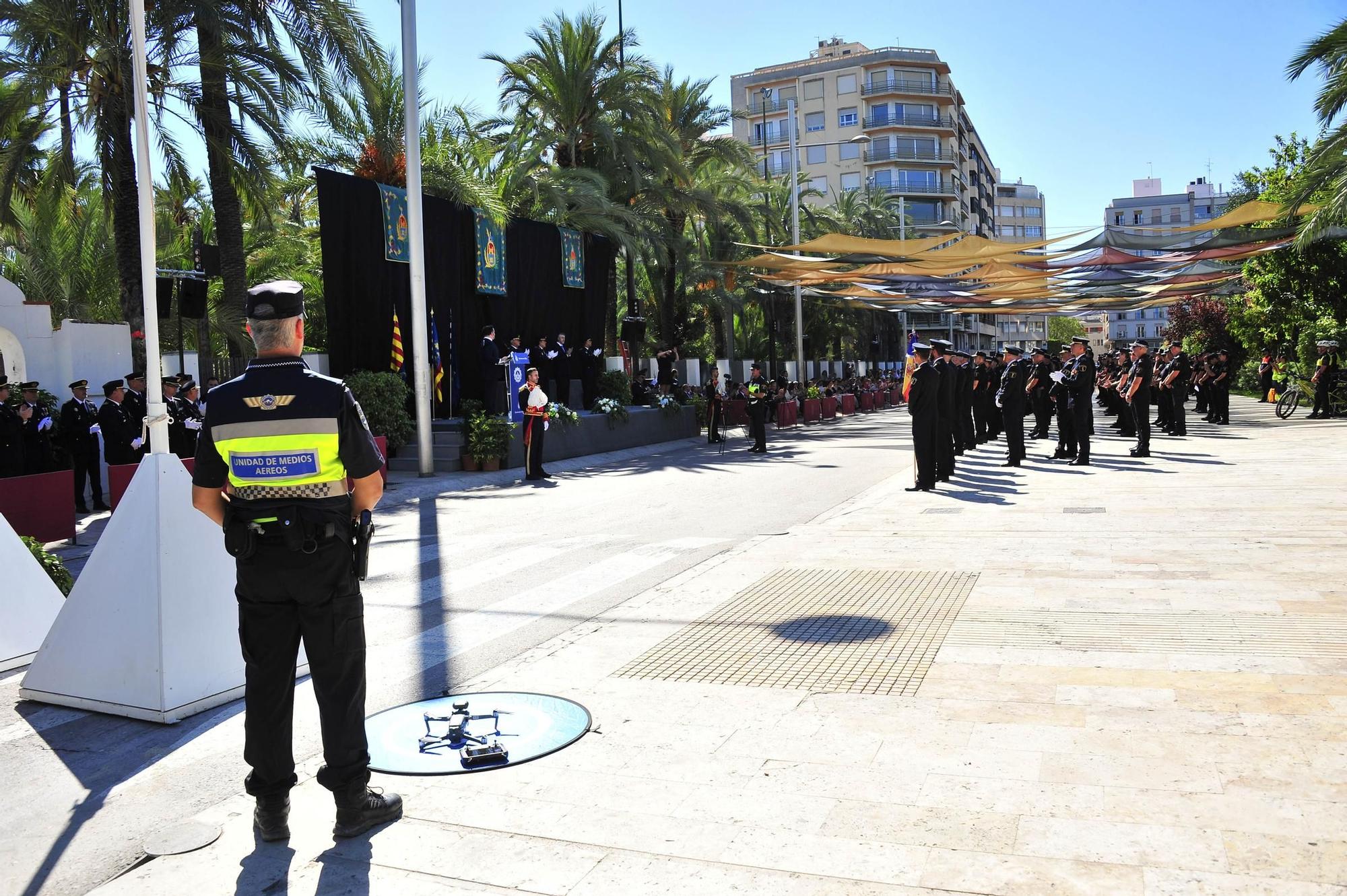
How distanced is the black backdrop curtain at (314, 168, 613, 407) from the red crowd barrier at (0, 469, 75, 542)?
273 inches

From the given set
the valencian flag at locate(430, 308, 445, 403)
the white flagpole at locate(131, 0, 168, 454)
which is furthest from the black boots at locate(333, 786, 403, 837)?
the valencian flag at locate(430, 308, 445, 403)

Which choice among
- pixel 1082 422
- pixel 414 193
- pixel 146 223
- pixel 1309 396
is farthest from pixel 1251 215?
pixel 146 223

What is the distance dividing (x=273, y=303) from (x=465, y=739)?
2.03 m

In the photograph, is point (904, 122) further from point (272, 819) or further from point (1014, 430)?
point (272, 819)

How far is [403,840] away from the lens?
3785 mm

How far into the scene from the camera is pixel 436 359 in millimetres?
21656

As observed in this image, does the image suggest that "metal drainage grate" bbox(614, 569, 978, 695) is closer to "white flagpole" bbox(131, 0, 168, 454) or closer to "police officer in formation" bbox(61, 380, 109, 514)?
"white flagpole" bbox(131, 0, 168, 454)

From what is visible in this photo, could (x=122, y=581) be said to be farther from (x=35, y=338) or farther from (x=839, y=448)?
(x=839, y=448)

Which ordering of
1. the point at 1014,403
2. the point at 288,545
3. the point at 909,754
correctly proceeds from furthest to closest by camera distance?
the point at 1014,403 → the point at 909,754 → the point at 288,545

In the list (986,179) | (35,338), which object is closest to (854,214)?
(35,338)

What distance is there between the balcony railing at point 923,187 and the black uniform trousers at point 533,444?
7707 centimetres

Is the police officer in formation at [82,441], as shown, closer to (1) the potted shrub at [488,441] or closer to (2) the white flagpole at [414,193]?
(2) the white flagpole at [414,193]

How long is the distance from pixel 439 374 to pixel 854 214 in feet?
128

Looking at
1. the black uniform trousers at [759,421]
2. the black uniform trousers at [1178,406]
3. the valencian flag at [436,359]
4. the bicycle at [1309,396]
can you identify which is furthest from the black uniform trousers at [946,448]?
the bicycle at [1309,396]
